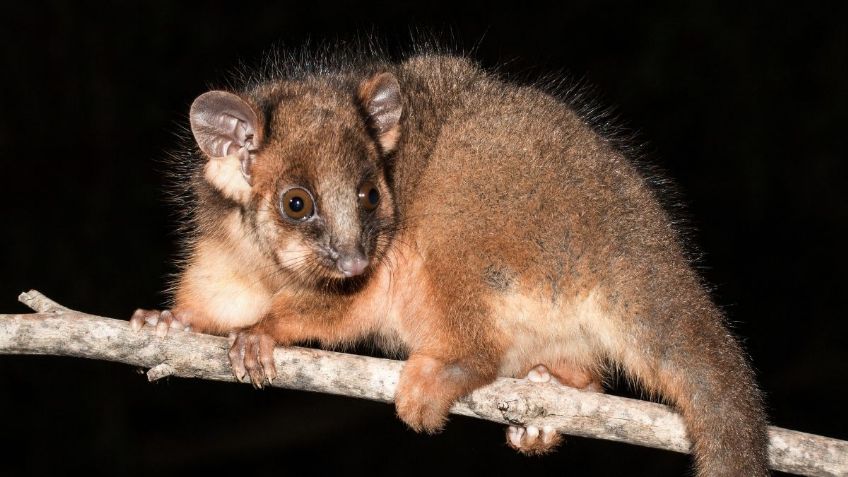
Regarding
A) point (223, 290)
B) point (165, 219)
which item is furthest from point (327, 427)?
point (223, 290)

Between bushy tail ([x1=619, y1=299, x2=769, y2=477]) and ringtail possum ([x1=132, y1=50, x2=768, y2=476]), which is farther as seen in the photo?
ringtail possum ([x1=132, y1=50, x2=768, y2=476])

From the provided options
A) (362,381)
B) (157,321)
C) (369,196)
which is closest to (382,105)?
(369,196)

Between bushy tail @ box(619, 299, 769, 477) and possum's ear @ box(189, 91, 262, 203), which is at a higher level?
possum's ear @ box(189, 91, 262, 203)

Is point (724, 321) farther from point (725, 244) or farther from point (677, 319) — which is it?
point (725, 244)

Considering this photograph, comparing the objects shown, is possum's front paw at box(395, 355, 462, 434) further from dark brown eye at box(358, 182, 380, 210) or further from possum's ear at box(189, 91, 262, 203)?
possum's ear at box(189, 91, 262, 203)

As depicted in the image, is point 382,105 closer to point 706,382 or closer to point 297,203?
point 297,203

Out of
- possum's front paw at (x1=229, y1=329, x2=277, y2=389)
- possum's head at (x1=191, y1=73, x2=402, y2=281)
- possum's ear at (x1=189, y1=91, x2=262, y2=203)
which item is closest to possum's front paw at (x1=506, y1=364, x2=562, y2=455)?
possum's head at (x1=191, y1=73, x2=402, y2=281)

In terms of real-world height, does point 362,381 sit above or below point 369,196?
below

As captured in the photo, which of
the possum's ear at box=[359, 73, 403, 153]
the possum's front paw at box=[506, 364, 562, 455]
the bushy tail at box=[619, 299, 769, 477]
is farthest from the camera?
the possum's front paw at box=[506, 364, 562, 455]
